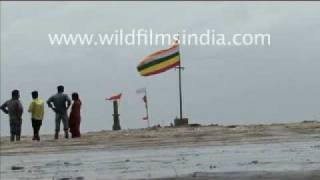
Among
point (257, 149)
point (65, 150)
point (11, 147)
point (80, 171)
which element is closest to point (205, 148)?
point (257, 149)

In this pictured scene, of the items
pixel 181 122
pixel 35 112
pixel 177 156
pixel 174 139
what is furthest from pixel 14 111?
pixel 177 156

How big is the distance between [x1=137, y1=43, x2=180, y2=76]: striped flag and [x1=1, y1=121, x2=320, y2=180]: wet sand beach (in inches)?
324

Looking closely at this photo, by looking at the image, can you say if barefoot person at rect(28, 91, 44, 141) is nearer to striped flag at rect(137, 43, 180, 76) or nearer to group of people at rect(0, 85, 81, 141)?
group of people at rect(0, 85, 81, 141)

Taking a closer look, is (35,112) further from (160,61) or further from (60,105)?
(160,61)

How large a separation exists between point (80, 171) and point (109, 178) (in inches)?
57.3

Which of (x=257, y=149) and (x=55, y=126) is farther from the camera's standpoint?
(x=55, y=126)

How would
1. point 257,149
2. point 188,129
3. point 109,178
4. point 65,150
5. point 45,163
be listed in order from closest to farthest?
point 109,178 < point 45,163 < point 257,149 < point 65,150 < point 188,129

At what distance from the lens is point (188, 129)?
2542cm

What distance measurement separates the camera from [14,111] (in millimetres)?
23547

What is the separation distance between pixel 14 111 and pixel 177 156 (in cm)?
925

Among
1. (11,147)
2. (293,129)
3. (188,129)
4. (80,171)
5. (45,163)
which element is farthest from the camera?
(188,129)

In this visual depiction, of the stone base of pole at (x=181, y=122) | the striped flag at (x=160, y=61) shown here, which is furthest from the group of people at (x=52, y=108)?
the striped flag at (x=160, y=61)

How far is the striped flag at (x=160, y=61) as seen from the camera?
3203 centimetres

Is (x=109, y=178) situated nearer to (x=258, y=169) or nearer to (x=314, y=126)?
(x=258, y=169)
